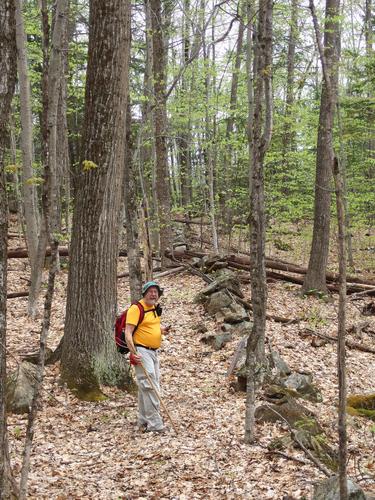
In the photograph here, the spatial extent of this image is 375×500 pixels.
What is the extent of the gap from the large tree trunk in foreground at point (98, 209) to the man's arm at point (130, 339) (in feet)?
3.34

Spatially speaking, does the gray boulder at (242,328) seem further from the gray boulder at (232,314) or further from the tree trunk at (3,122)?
the tree trunk at (3,122)

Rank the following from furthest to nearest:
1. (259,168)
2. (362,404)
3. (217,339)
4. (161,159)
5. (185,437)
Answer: (161,159), (217,339), (362,404), (259,168), (185,437)

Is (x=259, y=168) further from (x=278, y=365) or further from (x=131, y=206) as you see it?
(x=278, y=365)

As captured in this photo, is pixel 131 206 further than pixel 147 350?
Yes

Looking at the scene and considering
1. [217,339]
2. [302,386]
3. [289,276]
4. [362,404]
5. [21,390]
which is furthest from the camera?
[289,276]

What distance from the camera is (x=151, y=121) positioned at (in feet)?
49.4

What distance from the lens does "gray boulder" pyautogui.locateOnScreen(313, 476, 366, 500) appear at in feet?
13.2

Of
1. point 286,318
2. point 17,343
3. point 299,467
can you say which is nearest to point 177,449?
point 299,467

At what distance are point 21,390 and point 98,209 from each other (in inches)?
110

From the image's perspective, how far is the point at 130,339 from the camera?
6.48m

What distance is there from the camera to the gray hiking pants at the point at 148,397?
21.1ft

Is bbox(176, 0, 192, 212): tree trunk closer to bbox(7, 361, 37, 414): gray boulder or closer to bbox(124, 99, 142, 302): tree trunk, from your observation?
bbox(124, 99, 142, 302): tree trunk

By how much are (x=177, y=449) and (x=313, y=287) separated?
813 centimetres

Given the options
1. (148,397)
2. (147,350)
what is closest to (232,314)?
(147,350)
